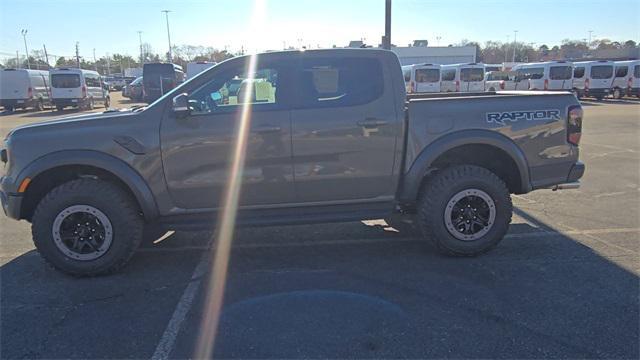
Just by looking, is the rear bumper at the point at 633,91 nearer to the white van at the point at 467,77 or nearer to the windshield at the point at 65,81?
the white van at the point at 467,77

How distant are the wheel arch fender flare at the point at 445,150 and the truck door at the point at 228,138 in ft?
3.71

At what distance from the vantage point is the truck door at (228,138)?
4.26m

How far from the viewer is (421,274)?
14.0ft

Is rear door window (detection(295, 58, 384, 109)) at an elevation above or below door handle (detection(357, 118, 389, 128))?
above

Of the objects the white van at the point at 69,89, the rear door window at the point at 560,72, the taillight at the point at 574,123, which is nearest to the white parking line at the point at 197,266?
the taillight at the point at 574,123

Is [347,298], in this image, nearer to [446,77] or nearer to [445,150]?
[445,150]

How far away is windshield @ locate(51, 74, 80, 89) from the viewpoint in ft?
89.7

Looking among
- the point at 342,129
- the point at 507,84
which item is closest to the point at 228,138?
the point at 342,129

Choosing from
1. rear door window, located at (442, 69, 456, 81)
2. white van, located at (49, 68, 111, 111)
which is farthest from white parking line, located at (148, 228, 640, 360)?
rear door window, located at (442, 69, 456, 81)

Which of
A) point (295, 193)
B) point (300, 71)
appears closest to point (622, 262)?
point (295, 193)

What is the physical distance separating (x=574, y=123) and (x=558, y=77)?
2927cm

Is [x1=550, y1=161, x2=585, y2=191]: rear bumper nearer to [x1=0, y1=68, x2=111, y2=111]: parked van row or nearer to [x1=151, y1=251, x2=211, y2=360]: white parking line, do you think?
[x1=151, y1=251, x2=211, y2=360]: white parking line

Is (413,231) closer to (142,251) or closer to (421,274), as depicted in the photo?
(421,274)

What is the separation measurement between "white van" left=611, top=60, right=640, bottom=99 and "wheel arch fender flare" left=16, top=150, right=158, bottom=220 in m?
33.7
